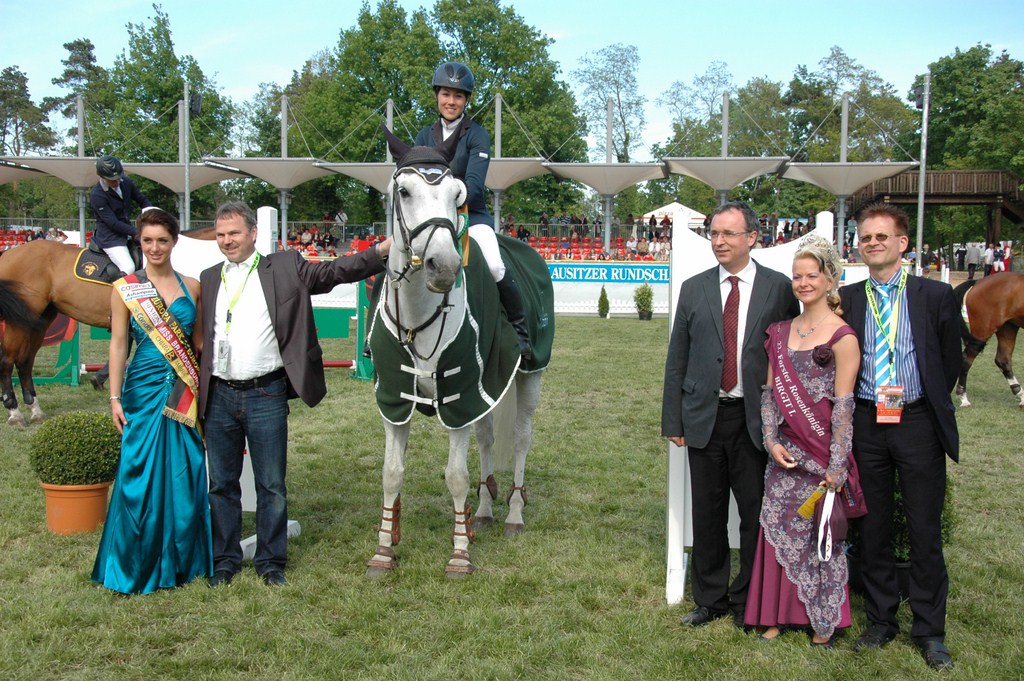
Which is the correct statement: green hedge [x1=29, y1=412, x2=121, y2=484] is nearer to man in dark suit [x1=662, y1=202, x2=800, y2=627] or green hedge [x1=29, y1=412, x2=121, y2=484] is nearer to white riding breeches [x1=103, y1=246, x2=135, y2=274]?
man in dark suit [x1=662, y1=202, x2=800, y2=627]

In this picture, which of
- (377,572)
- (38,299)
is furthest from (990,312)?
(38,299)

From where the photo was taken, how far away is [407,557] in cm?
505

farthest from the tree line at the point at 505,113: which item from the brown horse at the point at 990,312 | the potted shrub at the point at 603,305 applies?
the brown horse at the point at 990,312

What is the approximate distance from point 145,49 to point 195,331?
156 ft

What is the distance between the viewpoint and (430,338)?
14.5 ft

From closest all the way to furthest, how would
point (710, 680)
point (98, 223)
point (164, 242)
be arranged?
1. point (710, 680)
2. point (164, 242)
3. point (98, 223)

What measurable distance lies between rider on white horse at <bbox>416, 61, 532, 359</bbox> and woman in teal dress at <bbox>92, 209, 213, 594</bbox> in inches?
65.6

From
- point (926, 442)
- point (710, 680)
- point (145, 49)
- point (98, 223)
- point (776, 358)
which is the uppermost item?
point (145, 49)

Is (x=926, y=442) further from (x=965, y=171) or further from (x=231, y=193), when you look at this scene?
(x=231, y=193)

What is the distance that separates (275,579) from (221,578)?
30cm

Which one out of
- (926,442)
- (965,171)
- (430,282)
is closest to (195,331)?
(430,282)

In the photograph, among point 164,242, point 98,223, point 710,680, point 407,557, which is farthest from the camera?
point 98,223

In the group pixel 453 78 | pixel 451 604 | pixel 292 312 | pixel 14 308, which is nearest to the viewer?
pixel 451 604

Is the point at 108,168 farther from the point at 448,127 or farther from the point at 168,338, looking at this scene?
the point at 448,127
